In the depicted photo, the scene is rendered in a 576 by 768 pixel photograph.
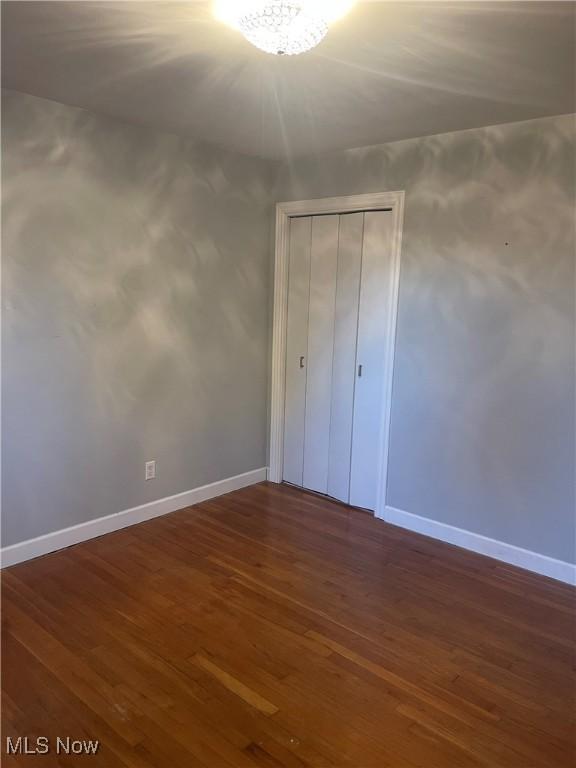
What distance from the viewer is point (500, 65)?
2.07m

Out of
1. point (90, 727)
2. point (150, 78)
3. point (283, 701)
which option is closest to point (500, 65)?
point (150, 78)

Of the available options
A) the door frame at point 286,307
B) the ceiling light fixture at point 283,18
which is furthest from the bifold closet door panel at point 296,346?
the ceiling light fixture at point 283,18

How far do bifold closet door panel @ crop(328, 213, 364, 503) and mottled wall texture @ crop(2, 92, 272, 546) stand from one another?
0.61 meters

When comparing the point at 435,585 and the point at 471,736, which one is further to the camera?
the point at 435,585

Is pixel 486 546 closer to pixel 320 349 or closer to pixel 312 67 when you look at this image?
pixel 320 349

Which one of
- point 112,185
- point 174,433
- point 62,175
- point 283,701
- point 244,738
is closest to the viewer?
point 244,738

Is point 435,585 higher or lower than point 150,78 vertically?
lower

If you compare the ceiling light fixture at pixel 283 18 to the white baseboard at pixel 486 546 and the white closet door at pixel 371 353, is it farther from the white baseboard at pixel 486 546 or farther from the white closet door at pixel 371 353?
the white baseboard at pixel 486 546

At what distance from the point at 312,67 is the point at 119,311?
1.65 m

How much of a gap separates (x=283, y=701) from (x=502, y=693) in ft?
2.73

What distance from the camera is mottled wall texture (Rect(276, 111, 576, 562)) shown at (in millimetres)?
2748

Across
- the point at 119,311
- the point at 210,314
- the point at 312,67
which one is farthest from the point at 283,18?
the point at 210,314

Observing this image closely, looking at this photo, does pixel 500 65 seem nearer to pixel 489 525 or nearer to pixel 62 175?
pixel 62 175

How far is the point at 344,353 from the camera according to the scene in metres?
3.69
